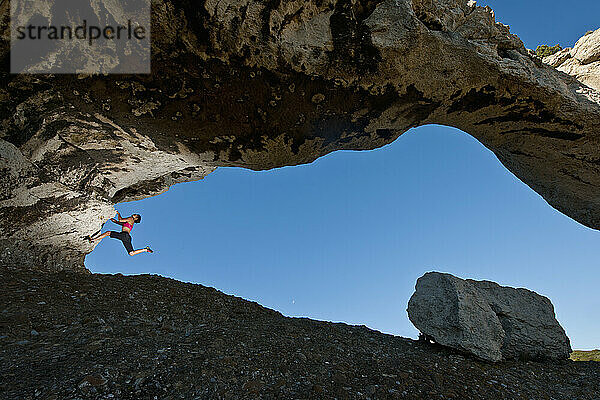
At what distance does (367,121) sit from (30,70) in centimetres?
409

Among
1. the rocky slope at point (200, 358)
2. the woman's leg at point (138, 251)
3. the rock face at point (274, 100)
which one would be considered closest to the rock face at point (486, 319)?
the rocky slope at point (200, 358)

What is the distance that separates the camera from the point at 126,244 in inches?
332

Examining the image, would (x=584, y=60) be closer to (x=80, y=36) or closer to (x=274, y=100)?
(x=274, y=100)

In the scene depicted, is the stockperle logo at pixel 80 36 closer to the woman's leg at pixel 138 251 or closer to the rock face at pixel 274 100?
the rock face at pixel 274 100

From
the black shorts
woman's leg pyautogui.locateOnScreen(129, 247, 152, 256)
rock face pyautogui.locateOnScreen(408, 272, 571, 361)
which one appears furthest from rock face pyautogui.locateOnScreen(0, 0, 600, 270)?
woman's leg pyautogui.locateOnScreen(129, 247, 152, 256)

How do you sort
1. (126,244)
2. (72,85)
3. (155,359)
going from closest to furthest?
(155,359)
(72,85)
(126,244)

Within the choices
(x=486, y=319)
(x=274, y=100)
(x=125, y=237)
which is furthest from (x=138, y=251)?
(x=486, y=319)

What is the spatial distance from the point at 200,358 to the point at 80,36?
342 centimetres

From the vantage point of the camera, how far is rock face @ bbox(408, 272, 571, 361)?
422cm

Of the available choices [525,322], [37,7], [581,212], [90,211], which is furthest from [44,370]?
[581,212]

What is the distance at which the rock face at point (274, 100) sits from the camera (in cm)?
323

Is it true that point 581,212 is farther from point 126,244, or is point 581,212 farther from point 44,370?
point 126,244

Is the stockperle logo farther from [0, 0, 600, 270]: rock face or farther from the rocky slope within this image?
the rocky slope

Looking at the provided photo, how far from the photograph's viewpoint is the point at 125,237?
8266 millimetres
